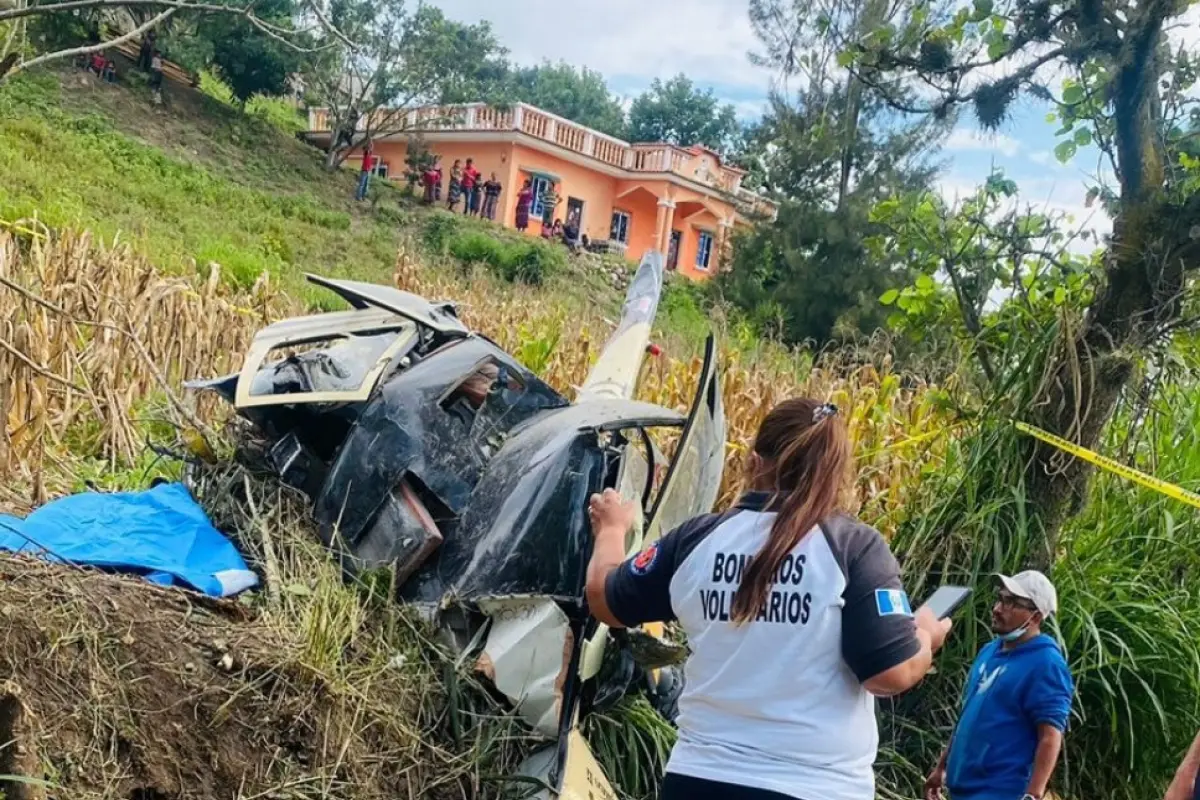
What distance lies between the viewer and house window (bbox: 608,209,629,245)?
35.5 m

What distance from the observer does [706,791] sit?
2.23 metres

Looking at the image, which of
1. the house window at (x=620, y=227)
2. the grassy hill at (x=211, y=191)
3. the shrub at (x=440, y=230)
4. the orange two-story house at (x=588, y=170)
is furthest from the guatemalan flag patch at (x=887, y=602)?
the house window at (x=620, y=227)

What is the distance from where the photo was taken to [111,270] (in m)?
7.59

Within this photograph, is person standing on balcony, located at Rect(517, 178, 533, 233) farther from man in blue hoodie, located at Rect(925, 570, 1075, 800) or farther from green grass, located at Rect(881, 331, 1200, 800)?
man in blue hoodie, located at Rect(925, 570, 1075, 800)

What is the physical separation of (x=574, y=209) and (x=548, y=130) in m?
2.61

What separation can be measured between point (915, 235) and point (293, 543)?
3.15 metres

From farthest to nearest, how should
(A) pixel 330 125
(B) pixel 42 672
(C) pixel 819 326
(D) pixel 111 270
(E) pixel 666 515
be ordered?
1. (A) pixel 330 125
2. (C) pixel 819 326
3. (D) pixel 111 270
4. (E) pixel 666 515
5. (B) pixel 42 672

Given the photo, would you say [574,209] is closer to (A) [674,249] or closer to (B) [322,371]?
(A) [674,249]

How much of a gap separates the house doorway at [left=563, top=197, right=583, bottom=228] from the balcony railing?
143 centimetres

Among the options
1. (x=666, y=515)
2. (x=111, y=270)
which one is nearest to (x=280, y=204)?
(x=111, y=270)

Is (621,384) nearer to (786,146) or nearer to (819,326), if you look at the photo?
(819,326)

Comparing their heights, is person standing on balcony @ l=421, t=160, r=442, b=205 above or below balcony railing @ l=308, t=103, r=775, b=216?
below

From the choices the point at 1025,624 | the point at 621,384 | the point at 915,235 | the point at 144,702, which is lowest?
the point at 144,702

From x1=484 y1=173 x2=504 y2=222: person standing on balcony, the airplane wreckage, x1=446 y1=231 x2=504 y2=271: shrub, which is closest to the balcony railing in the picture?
Answer: x1=484 y1=173 x2=504 y2=222: person standing on balcony
